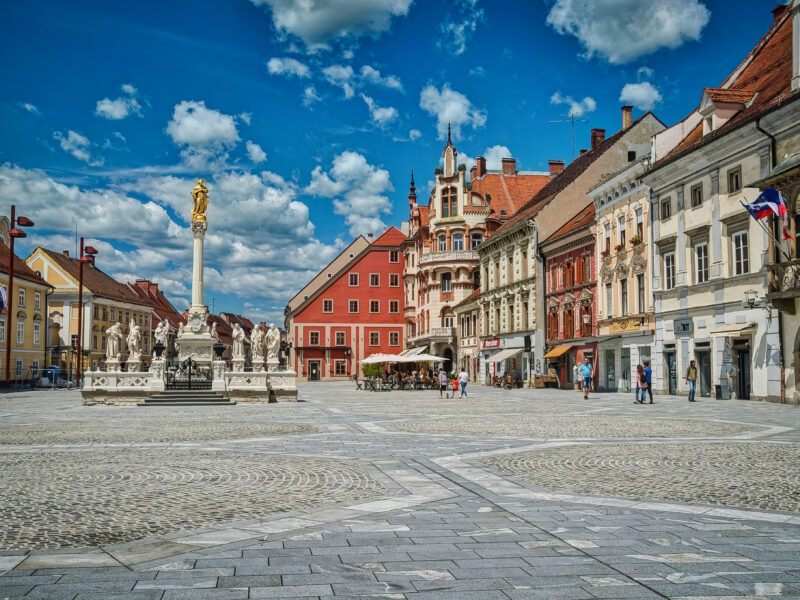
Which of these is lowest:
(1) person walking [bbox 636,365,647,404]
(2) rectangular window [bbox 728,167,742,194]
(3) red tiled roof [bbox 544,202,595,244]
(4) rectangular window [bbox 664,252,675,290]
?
(1) person walking [bbox 636,365,647,404]

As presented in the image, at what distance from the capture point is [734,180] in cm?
3098

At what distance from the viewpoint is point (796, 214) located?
87.0ft

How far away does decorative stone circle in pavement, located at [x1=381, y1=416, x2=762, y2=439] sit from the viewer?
55.5ft

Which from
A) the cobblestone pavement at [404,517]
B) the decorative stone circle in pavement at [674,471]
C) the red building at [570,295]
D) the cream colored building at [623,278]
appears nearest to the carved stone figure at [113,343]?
the cobblestone pavement at [404,517]

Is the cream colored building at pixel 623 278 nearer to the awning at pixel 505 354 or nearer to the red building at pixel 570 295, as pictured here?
the red building at pixel 570 295

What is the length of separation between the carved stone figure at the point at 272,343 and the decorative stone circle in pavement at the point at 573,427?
1490cm

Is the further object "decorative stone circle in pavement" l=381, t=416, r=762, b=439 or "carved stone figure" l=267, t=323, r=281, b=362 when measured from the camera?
"carved stone figure" l=267, t=323, r=281, b=362

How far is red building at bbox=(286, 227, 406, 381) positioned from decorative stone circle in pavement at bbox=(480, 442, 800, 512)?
68767 mm

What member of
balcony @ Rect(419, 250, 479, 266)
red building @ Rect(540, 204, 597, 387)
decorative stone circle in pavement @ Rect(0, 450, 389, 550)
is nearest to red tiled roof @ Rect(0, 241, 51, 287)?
balcony @ Rect(419, 250, 479, 266)

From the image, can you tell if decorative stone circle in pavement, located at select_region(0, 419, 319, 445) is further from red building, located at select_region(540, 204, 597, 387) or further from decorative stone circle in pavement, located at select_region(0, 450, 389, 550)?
red building, located at select_region(540, 204, 597, 387)

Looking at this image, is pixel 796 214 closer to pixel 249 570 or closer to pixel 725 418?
pixel 725 418

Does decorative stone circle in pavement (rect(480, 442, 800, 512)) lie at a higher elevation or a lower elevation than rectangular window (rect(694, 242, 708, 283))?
lower

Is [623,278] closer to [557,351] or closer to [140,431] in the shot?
[557,351]

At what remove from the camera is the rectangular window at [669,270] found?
3603cm
